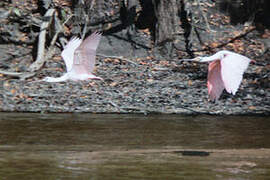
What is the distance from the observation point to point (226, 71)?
7086 millimetres

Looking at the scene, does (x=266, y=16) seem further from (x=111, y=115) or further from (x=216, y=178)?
(x=216, y=178)

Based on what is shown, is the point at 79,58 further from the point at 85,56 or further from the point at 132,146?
the point at 132,146

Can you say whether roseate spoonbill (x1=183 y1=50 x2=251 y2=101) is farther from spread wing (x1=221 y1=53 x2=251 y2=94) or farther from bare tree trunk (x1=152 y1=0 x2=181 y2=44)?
bare tree trunk (x1=152 y1=0 x2=181 y2=44)

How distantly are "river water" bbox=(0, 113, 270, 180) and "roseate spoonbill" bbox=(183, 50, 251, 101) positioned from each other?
2.31 ft

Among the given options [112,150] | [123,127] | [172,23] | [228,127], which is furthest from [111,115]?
[172,23]

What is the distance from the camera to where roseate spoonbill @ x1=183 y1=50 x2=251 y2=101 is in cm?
699

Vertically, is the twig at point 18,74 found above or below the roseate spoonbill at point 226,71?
below

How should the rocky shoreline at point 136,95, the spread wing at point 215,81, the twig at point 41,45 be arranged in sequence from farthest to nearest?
1. the twig at point 41,45
2. the rocky shoreline at point 136,95
3. the spread wing at point 215,81

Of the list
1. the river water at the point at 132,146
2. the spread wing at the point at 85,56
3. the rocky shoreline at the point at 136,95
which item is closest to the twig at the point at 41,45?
the rocky shoreline at the point at 136,95

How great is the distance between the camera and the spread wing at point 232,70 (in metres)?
6.96

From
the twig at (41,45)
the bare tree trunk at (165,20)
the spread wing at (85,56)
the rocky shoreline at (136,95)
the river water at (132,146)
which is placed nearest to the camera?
the river water at (132,146)

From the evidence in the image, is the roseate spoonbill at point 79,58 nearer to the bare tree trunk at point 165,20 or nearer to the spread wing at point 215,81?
the spread wing at point 215,81

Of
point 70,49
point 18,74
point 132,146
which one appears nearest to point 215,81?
point 132,146

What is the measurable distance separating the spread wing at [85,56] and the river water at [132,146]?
2.35 ft
